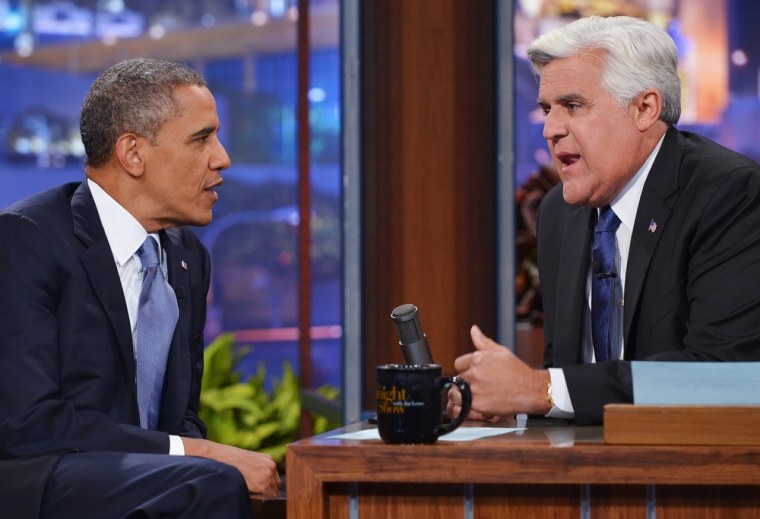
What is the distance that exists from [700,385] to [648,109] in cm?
88

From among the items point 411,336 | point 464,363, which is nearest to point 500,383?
point 464,363

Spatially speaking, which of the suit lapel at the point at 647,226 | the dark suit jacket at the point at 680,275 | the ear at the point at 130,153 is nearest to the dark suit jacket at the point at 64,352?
the ear at the point at 130,153

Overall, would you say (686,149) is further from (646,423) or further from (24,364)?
(24,364)

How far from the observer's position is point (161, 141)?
7.09 ft

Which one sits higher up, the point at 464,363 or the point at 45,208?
the point at 45,208

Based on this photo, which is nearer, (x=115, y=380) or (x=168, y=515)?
(x=168, y=515)

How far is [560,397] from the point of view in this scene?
1733mm

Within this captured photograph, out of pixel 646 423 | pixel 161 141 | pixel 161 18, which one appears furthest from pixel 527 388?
pixel 161 18

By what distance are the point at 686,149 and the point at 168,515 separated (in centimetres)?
126

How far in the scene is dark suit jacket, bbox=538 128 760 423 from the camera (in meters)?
1.77

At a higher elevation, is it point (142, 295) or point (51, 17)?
point (51, 17)

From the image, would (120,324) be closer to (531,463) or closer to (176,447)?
(176,447)

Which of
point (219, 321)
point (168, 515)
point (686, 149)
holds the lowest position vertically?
point (219, 321)

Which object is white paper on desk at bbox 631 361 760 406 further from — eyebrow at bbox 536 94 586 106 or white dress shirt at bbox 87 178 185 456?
white dress shirt at bbox 87 178 185 456
